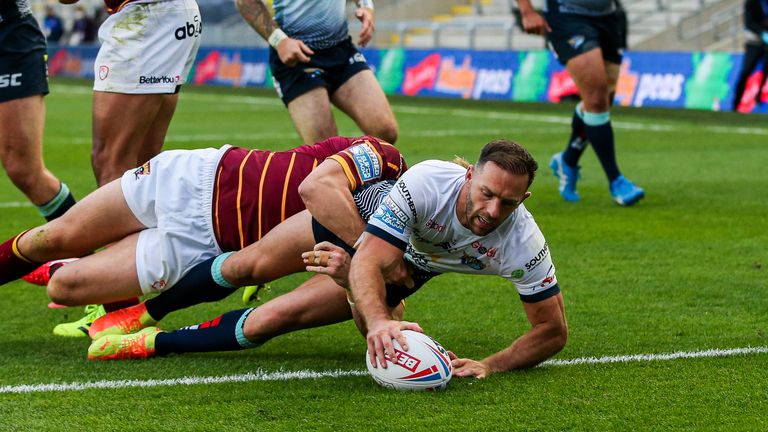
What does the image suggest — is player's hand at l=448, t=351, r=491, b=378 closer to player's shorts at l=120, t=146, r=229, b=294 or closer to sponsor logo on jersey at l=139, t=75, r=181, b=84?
player's shorts at l=120, t=146, r=229, b=294

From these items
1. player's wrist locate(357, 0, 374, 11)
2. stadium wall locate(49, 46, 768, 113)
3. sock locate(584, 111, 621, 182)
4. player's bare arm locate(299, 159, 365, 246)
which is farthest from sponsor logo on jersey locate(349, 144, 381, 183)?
stadium wall locate(49, 46, 768, 113)

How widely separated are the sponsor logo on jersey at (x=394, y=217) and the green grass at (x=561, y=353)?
604 millimetres

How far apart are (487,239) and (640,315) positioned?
1558mm

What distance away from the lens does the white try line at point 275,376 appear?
4.77 metres

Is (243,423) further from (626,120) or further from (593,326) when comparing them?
(626,120)

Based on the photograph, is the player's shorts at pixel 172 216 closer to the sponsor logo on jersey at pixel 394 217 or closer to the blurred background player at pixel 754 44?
the sponsor logo on jersey at pixel 394 217

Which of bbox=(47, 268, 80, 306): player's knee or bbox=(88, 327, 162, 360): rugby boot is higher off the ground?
bbox=(47, 268, 80, 306): player's knee

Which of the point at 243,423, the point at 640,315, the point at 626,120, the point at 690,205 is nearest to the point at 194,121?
the point at 626,120

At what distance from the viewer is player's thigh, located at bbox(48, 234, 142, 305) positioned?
5273 millimetres

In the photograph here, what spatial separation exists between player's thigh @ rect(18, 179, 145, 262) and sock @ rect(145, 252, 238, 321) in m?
0.34

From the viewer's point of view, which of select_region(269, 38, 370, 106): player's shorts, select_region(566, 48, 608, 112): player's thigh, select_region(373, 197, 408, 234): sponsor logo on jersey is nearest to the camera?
select_region(373, 197, 408, 234): sponsor logo on jersey

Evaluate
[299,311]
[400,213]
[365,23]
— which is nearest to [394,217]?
[400,213]

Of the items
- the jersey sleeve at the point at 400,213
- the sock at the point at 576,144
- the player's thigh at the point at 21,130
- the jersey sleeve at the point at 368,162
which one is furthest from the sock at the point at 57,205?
the sock at the point at 576,144

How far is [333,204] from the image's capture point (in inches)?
193
